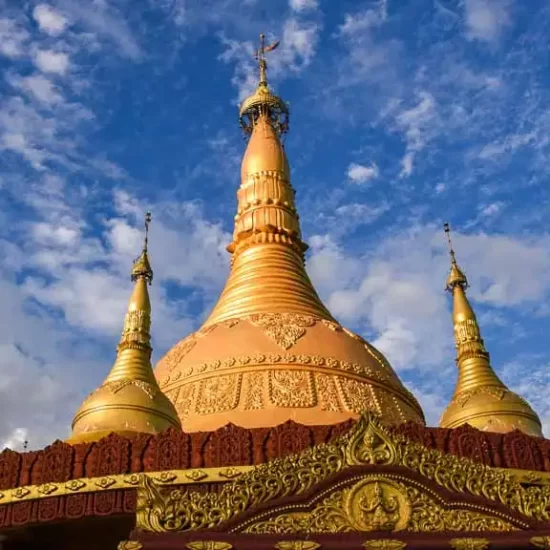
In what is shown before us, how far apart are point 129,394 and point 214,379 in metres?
2.74

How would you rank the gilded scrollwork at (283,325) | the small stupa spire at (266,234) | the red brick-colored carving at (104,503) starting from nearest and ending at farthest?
the red brick-colored carving at (104,503), the gilded scrollwork at (283,325), the small stupa spire at (266,234)

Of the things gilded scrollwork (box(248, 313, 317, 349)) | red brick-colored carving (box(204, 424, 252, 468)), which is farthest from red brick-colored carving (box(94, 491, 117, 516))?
gilded scrollwork (box(248, 313, 317, 349))

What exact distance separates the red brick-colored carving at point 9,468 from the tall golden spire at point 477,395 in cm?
790

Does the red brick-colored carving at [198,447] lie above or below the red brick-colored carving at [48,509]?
above

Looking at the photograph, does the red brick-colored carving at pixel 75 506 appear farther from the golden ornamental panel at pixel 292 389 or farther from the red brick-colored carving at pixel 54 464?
the golden ornamental panel at pixel 292 389

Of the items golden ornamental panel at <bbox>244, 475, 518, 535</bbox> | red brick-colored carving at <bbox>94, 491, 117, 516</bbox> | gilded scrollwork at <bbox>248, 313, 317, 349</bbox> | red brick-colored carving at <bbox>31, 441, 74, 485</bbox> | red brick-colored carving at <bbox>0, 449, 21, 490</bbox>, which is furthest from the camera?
gilded scrollwork at <bbox>248, 313, 317, 349</bbox>

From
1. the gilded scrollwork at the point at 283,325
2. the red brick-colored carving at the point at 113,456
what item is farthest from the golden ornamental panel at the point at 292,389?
the red brick-colored carving at the point at 113,456

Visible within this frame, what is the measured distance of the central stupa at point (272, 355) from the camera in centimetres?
1405

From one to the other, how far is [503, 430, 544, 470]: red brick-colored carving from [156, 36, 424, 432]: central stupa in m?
4.40

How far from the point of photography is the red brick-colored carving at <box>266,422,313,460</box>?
948 centimetres

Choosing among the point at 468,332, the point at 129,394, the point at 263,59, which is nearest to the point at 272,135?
the point at 263,59

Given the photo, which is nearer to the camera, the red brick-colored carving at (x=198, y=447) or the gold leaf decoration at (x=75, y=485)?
the gold leaf decoration at (x=75, y=485)

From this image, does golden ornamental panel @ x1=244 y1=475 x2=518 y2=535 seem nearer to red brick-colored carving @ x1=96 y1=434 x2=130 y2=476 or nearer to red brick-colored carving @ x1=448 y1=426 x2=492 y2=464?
red brick-colored carving @ x1=448 y1=426 x2=492 y2=464

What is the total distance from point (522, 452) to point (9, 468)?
6.10 m
